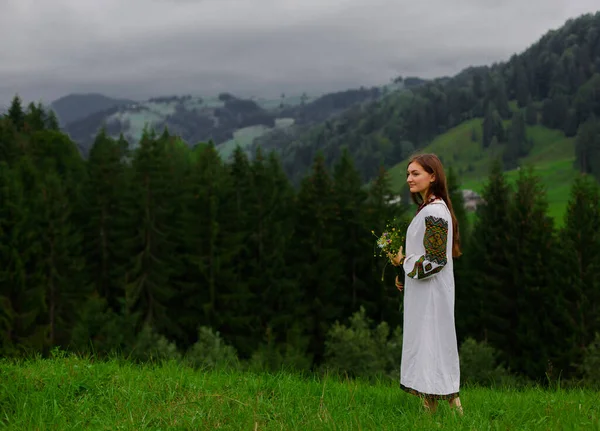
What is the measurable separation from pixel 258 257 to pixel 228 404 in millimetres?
46173

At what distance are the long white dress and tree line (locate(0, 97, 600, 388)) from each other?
3704 cm

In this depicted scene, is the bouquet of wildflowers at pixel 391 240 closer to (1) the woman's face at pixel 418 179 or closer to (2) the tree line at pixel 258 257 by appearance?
(1) the woman's face at pixel 418 179

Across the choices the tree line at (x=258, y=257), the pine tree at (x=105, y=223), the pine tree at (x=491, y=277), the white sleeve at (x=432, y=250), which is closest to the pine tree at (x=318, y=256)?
the tree line at (x=258, y=257)

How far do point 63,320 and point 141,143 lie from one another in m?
15.9

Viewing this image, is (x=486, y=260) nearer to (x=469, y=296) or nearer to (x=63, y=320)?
(x=469, y=296)

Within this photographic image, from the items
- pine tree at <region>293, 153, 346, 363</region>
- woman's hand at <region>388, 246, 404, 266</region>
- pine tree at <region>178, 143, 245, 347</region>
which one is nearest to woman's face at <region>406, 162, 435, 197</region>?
woman's hand at <region>388, 246, 404, 266</region>

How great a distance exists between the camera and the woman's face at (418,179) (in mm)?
6758

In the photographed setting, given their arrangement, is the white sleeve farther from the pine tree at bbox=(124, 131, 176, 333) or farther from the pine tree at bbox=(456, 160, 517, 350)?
the pine tree at bbox=(124, 131, 176, 333)

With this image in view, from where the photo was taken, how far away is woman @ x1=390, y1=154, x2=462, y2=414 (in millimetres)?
6434

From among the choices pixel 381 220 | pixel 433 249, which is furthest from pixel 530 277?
pixel 433 249

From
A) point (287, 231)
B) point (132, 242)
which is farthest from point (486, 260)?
point (132, 242)

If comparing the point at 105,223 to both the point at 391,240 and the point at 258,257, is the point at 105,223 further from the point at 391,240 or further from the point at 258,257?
the point at 391,240

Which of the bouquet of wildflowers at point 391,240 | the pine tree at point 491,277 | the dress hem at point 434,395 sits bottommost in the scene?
the pine tree at point 491,277

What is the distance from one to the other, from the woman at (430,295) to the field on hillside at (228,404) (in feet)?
1.01
